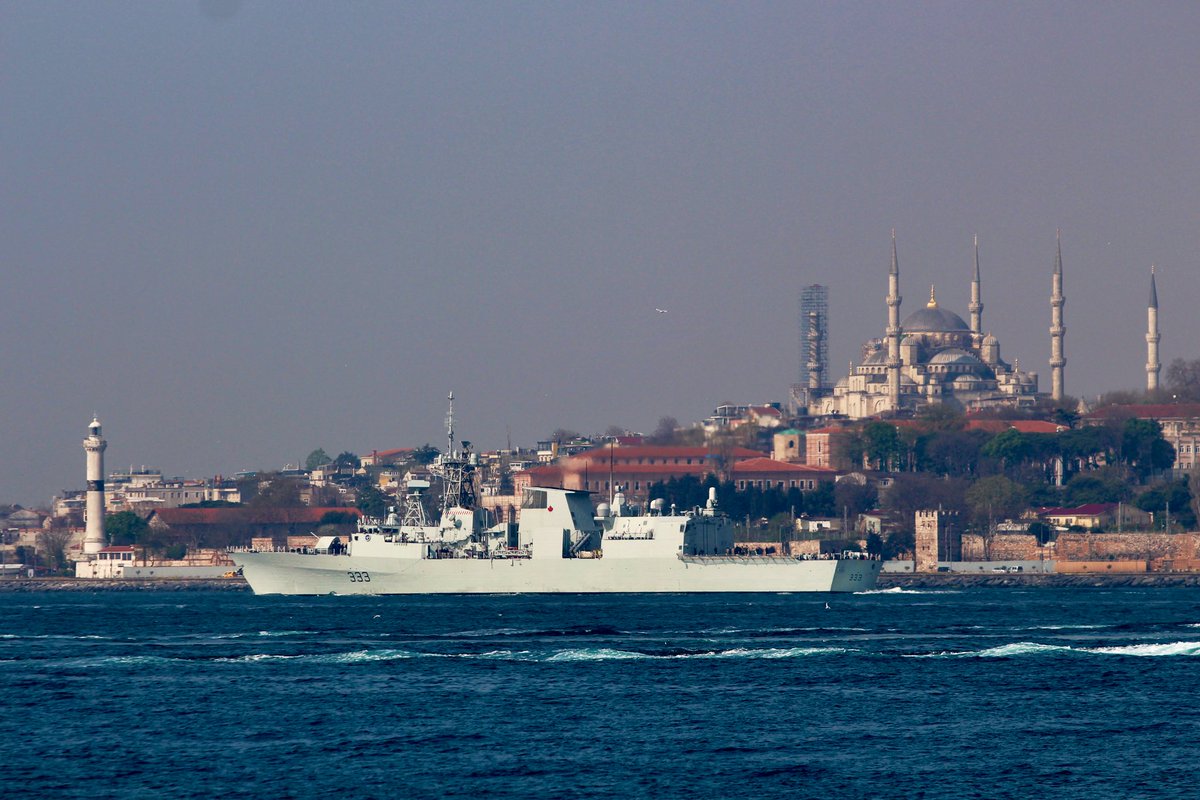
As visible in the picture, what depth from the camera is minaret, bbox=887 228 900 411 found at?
544 feet

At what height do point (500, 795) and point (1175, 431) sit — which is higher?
point (1175, 431)

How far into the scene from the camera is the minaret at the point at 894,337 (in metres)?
166

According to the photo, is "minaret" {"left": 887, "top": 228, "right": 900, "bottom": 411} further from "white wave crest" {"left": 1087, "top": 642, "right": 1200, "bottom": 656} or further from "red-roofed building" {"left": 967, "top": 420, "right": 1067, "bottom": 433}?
"white wave crest" {"left": 1087, "top": 642, "right": 1200, "bottom": 656}

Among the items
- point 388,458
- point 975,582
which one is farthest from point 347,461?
point 975,582

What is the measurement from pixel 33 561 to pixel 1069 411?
71331 mm

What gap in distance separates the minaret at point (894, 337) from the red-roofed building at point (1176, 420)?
89.1ft

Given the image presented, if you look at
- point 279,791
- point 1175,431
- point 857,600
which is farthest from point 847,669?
point 1175,431

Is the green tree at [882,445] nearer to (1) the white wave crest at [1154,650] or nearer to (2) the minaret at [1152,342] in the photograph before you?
(2) the minaret at [1152,342]

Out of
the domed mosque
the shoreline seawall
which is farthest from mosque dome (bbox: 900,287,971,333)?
the shoreline seawall

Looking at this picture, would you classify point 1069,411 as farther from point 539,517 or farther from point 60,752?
point 60,752

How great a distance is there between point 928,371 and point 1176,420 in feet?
120

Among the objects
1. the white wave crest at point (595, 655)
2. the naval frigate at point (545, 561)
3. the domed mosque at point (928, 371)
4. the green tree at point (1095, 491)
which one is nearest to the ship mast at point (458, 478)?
the naval frigate at point (545, 561)

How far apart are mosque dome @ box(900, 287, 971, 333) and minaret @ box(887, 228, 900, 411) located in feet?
35.5

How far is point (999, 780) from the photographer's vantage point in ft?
90.4
